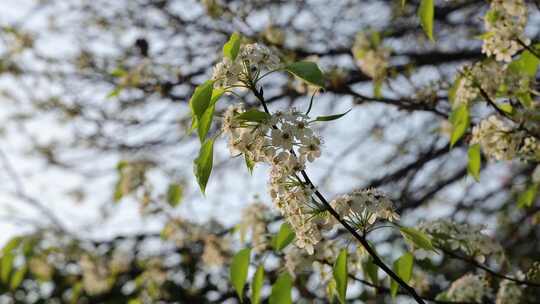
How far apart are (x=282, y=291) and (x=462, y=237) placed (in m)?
0.78

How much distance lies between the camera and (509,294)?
2393 mm

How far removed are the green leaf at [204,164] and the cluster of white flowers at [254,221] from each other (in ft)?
3.76

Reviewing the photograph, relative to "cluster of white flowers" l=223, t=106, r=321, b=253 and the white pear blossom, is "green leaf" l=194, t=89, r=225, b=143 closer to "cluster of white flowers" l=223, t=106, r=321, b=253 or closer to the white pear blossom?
"cluster of white flowers" l=223, t=106, r=321, b=253

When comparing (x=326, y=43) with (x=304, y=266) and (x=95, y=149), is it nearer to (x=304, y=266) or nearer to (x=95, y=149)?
(x=95, y=149)

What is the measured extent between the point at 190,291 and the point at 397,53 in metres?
2.69

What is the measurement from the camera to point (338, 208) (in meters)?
1.64

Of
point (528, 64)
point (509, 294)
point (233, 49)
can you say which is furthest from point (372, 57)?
point (233, 49)

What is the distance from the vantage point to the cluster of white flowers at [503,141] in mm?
2295

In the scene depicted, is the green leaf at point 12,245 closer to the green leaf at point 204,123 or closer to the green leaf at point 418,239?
the green leaf at point 204,123

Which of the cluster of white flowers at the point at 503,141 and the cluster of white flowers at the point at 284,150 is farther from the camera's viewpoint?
the cluster of white flowers at the point at 503,141

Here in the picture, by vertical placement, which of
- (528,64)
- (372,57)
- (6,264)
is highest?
(372,57)

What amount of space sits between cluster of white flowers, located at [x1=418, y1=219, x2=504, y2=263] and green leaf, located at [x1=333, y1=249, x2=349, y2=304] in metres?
0.63

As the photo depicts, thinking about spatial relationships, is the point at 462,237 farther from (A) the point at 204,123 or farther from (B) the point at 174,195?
(B) the point at 174,195

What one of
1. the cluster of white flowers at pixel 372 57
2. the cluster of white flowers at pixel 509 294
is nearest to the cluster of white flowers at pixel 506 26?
the cluster of white flowers at pixel 509 294
